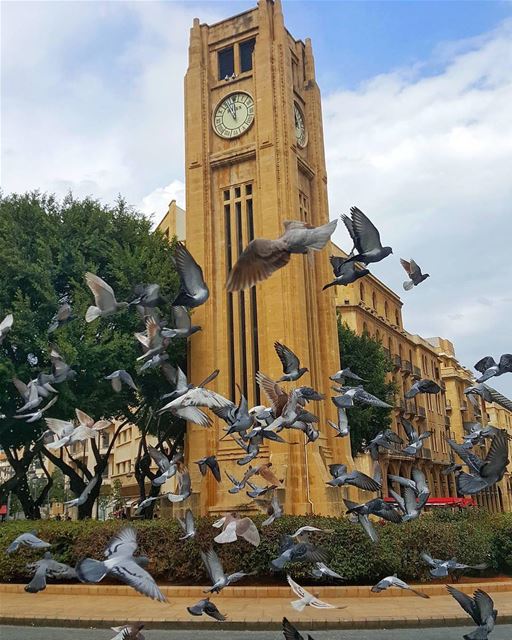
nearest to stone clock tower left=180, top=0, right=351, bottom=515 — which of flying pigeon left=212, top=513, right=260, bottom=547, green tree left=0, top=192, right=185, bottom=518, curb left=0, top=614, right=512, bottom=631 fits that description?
green tree left=0, top=192, right=185, bottom=518

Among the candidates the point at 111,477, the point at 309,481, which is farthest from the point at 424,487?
the point at 111,477

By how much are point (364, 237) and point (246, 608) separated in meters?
8.39

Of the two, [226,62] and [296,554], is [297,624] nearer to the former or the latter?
[296,554]

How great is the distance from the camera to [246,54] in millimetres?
33844

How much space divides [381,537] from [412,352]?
46.7m

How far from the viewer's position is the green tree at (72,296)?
23188mm

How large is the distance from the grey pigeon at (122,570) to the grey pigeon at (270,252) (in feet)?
9.88

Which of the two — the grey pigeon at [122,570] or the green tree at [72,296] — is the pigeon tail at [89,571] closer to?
the grey pigeon at [122,570]

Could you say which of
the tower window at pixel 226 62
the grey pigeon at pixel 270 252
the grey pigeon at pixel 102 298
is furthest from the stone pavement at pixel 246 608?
the tower window at pixel 226 62

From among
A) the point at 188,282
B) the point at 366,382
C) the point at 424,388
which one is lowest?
the point at 424,388

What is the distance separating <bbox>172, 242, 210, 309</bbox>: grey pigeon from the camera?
29.2ft

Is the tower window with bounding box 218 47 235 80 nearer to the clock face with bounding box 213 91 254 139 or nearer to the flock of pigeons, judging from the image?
the clock face with bounding box 213 91 254 139

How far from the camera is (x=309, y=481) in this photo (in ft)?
88.7

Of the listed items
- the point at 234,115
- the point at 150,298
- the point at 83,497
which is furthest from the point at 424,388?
the point at 234,115
